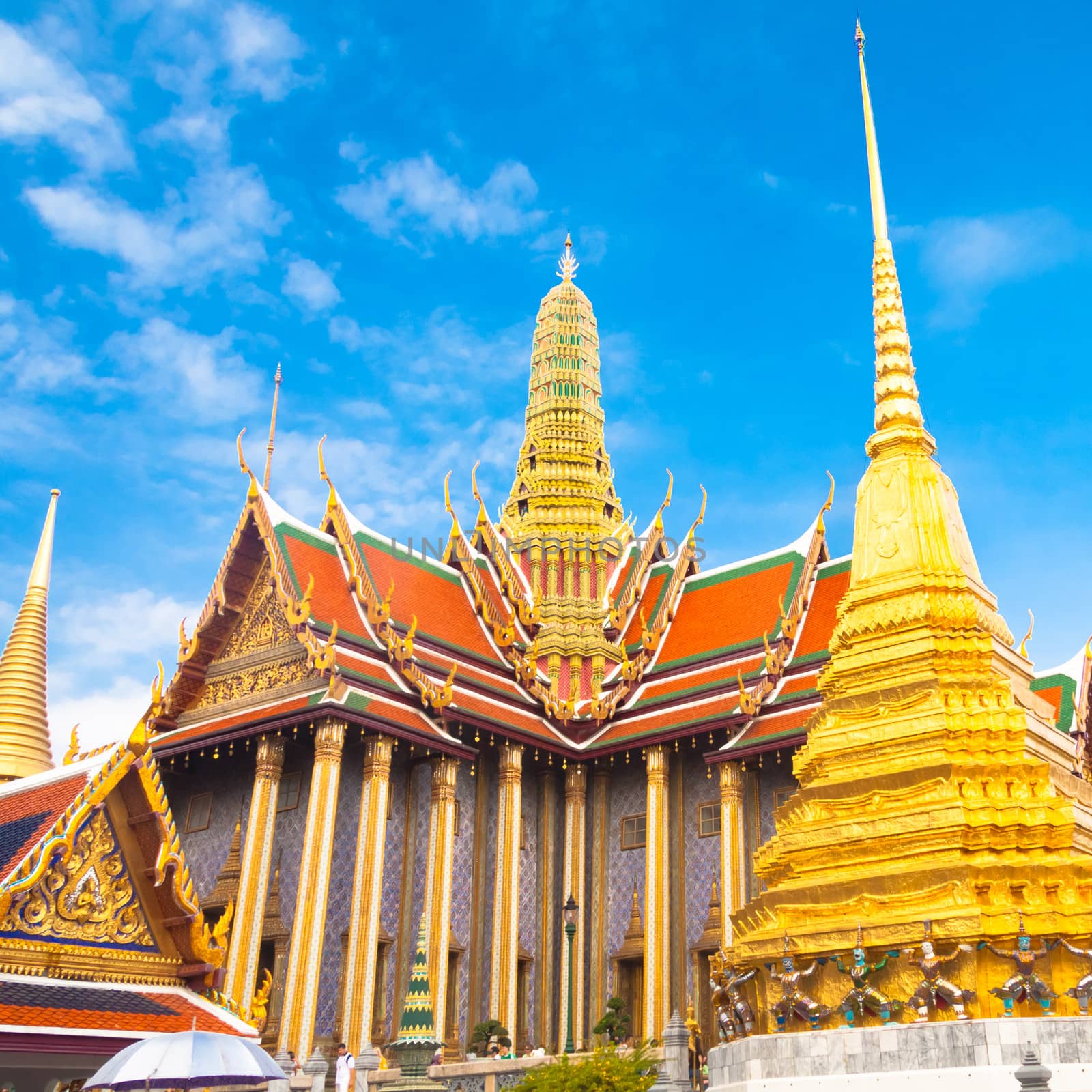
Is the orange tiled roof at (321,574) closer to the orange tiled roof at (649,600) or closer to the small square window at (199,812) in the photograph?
the small square window at (199,812)

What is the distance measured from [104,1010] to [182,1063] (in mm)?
1177

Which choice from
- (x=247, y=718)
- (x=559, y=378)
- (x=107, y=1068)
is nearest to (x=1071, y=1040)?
(x=107, y=1068)

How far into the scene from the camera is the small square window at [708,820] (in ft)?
65.8

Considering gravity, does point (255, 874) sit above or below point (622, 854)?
below

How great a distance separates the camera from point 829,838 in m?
12.7

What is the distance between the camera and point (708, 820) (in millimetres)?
20219

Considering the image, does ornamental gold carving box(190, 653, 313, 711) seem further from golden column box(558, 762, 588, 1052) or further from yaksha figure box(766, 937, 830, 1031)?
yaksha figure box(766, 937, 830, 1031)

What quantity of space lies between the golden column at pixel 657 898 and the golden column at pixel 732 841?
0.98 metres

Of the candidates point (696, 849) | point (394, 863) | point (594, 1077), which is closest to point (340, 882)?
point (394, 863)

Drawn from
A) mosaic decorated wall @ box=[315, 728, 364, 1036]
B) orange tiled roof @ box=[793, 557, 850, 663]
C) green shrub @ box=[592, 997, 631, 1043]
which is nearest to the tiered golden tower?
orange tiled roof @ box=[793, 557, 850, 663]

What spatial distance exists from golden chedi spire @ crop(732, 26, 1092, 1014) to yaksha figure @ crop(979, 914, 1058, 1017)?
0.78 ft

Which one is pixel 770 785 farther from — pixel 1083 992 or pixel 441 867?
pixel 1083 992

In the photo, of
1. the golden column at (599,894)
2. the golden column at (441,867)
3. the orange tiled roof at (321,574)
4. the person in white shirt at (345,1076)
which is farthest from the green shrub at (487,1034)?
the orange tiled roof at (321,574)

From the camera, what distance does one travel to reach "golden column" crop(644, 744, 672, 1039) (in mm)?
18578
